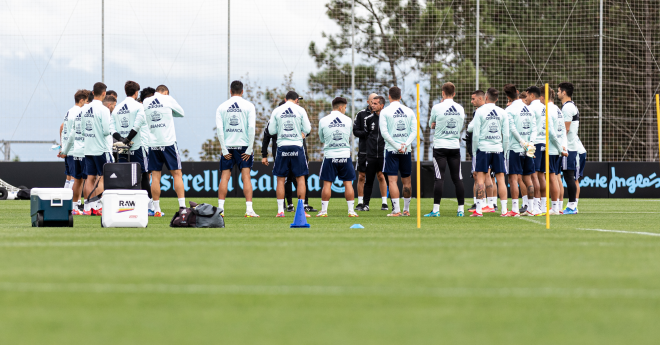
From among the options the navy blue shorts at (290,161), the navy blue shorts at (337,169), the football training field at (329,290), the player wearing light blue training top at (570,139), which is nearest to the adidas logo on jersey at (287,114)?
the navy blue shorts at (290,161)

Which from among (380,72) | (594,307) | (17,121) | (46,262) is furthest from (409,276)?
(17,121)

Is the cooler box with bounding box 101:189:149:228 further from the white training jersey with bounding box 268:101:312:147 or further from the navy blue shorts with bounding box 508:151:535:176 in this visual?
the navy blue shorts with bounding box 508:151:535:176

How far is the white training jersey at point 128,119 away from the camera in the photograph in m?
12.0

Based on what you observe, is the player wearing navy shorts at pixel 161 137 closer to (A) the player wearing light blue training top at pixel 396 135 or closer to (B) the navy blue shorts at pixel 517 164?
(A) the player wearing light blue training top at pixel 396 135

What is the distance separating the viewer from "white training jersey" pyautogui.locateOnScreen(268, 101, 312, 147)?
11.8 m

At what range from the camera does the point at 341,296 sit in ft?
12.8

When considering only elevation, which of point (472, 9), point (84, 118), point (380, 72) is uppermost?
point (472, 9)

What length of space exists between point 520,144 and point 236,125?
420 cm

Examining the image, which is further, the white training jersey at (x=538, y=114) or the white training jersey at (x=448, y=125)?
the white training jersey at (x=538, y=114)

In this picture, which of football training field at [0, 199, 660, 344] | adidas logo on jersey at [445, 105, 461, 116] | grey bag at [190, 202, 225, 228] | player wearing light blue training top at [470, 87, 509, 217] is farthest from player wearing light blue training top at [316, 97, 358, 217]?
football training field at [0, 199, 660, 344]

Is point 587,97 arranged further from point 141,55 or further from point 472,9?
point 141,55

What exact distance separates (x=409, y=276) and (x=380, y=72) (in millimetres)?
18507

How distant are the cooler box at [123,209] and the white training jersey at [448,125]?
15.7ft

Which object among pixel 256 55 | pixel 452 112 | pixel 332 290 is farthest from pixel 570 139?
pixel 256 55
